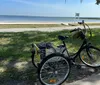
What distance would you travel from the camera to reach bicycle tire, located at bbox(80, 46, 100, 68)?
17.7 feet

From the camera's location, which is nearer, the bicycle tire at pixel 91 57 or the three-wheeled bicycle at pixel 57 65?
the three-wheeled bicycle at pixel 57 65

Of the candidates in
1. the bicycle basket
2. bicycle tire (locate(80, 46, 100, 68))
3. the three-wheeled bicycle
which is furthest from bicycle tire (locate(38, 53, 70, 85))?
bicycle tire (locate(80, 46, 100, 68))

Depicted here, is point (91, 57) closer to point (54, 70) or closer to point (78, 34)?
point (78, 34)

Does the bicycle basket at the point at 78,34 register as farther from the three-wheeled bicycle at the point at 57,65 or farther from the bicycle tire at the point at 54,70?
the bicycle tire at the point at 54,70

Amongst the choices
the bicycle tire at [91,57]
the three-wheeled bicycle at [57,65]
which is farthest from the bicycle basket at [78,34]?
the bicycle tire at [91,57]

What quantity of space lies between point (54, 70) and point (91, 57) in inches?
49.6

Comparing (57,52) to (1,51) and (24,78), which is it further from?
(1,51)

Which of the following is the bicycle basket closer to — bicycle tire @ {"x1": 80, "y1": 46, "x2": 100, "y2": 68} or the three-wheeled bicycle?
the three-wheeled bicycle

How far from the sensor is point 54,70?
15.4ft

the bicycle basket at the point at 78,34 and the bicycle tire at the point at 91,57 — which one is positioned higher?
the bicycle basket at the point at 78,34

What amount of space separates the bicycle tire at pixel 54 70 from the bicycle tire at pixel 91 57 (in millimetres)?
923

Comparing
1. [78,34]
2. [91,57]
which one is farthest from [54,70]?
[91,57]

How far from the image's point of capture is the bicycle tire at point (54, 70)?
436 centimetres

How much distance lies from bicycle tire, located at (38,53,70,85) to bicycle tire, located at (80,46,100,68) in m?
0.92
